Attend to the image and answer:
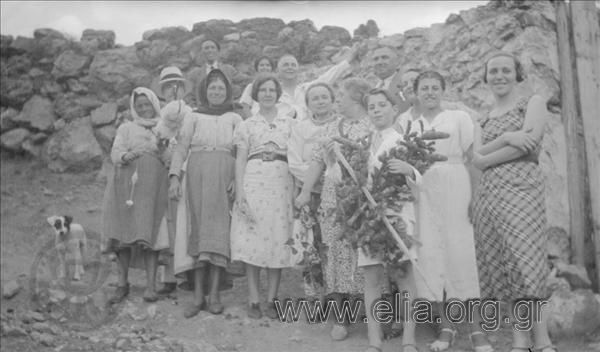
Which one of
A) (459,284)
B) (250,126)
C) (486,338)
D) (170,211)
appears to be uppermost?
(250,126)

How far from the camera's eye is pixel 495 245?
500cm

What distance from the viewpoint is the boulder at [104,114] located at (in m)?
10.4

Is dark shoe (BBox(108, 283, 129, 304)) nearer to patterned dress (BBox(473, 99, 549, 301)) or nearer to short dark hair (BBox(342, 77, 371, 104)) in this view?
short dark hair (BBox(342, 77, 371, 104))

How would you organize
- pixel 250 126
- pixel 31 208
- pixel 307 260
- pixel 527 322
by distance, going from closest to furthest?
pixel 527 322 → pixel 307 260 → pixel 250 126 → pixel 31 208

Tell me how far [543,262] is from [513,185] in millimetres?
553

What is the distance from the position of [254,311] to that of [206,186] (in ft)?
3.64

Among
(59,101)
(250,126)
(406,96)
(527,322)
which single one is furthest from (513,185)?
(59,101)

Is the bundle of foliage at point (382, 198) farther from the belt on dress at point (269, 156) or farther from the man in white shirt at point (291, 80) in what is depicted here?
the man in white shirt at point (291, 80)

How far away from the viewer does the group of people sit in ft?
16.0

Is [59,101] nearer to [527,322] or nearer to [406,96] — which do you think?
[406,96]

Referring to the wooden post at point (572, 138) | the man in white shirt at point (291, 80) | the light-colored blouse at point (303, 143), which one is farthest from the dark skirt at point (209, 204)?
the wooden post at point (572, 138)

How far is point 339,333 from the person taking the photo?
534 centimetres

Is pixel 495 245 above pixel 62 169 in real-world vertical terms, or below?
below

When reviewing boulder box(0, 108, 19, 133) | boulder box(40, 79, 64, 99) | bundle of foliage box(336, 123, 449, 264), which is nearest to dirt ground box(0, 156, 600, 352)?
bundle of foliage box(336, 123, 449, 264)
